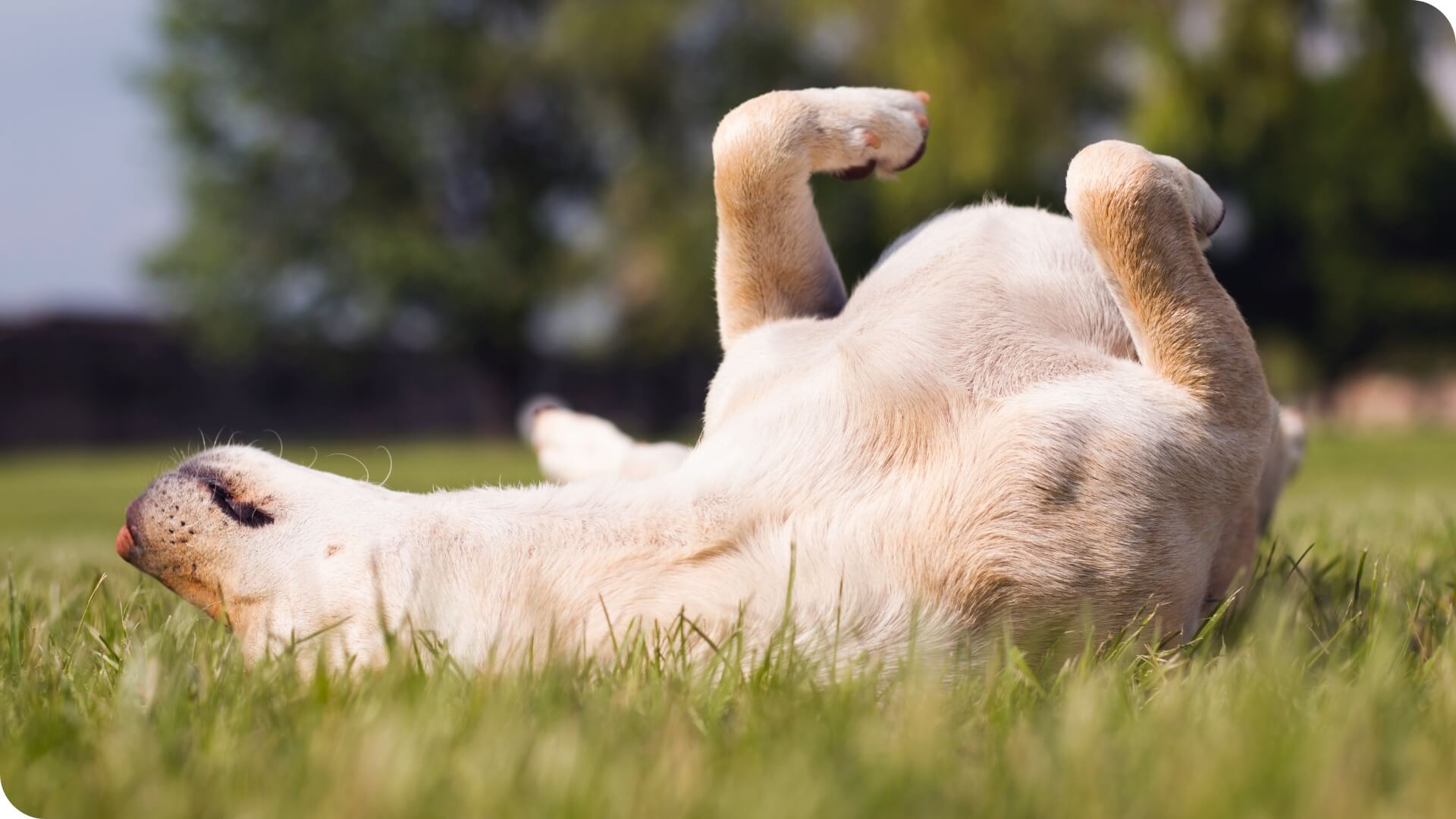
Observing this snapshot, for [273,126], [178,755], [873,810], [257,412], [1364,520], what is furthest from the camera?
[273,126]

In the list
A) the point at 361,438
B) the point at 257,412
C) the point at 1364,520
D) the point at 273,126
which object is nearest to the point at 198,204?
the point at 273,126

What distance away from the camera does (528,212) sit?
25.9 meters

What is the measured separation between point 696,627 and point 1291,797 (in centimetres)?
92

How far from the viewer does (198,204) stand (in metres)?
23.5

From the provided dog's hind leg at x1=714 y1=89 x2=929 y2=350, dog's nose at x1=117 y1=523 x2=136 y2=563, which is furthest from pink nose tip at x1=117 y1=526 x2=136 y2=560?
dog's hind leg at x1=714 y1=89 x2=929 y2=350

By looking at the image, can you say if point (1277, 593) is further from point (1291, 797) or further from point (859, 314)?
point (1291, 797)

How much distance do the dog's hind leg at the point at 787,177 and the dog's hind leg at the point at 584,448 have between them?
0.63 meters

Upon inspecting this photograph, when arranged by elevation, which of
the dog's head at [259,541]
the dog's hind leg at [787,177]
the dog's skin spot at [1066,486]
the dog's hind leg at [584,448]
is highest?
the dog's hind leg at [787,177]

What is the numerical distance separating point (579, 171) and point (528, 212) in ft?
5.52

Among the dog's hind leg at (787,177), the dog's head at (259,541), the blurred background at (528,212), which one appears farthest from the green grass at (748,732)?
the blurred background at (528,212)

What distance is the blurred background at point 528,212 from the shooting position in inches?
736

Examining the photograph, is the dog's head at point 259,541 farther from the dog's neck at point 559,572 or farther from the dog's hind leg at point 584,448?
the dog's hind leg at point 584,448

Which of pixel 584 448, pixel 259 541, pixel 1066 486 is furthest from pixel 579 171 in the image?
pixel 1066 486

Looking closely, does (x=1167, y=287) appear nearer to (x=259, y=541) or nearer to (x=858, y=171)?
(x=858, y=171)
